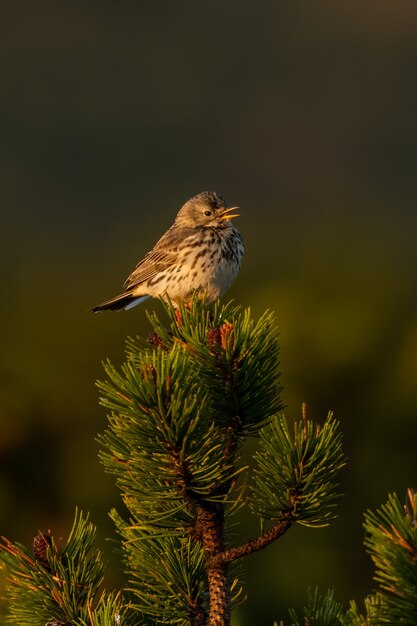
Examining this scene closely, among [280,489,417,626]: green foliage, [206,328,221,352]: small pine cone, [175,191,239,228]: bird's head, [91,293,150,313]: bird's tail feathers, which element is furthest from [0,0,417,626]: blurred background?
[280,489,417,626]: green foliage

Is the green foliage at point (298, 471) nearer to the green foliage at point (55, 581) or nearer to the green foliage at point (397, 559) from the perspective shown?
the green foliage at point (397, 559)

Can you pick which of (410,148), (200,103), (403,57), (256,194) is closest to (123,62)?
(200,103)

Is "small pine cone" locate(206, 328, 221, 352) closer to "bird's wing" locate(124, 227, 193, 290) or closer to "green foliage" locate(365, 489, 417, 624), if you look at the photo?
"green foliage" locate(365, 489, 417, 624)

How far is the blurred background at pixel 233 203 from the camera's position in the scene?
6.25 metres

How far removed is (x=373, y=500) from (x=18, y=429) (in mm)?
1930

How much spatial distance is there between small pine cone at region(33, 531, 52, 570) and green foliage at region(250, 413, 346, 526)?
0.60m

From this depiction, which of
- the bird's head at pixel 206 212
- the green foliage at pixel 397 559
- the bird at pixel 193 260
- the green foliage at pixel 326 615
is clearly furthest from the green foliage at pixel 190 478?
the bird's head at pixel 206 212

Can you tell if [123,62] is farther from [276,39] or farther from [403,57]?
[403,57]

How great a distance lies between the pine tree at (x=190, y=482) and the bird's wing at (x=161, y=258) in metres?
3.71

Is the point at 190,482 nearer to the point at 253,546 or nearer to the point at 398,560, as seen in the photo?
the point at 253,546

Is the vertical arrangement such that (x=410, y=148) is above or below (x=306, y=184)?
above

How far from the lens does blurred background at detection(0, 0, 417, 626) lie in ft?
20.5

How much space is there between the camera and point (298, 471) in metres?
3.40

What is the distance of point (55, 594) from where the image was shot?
345 cm
